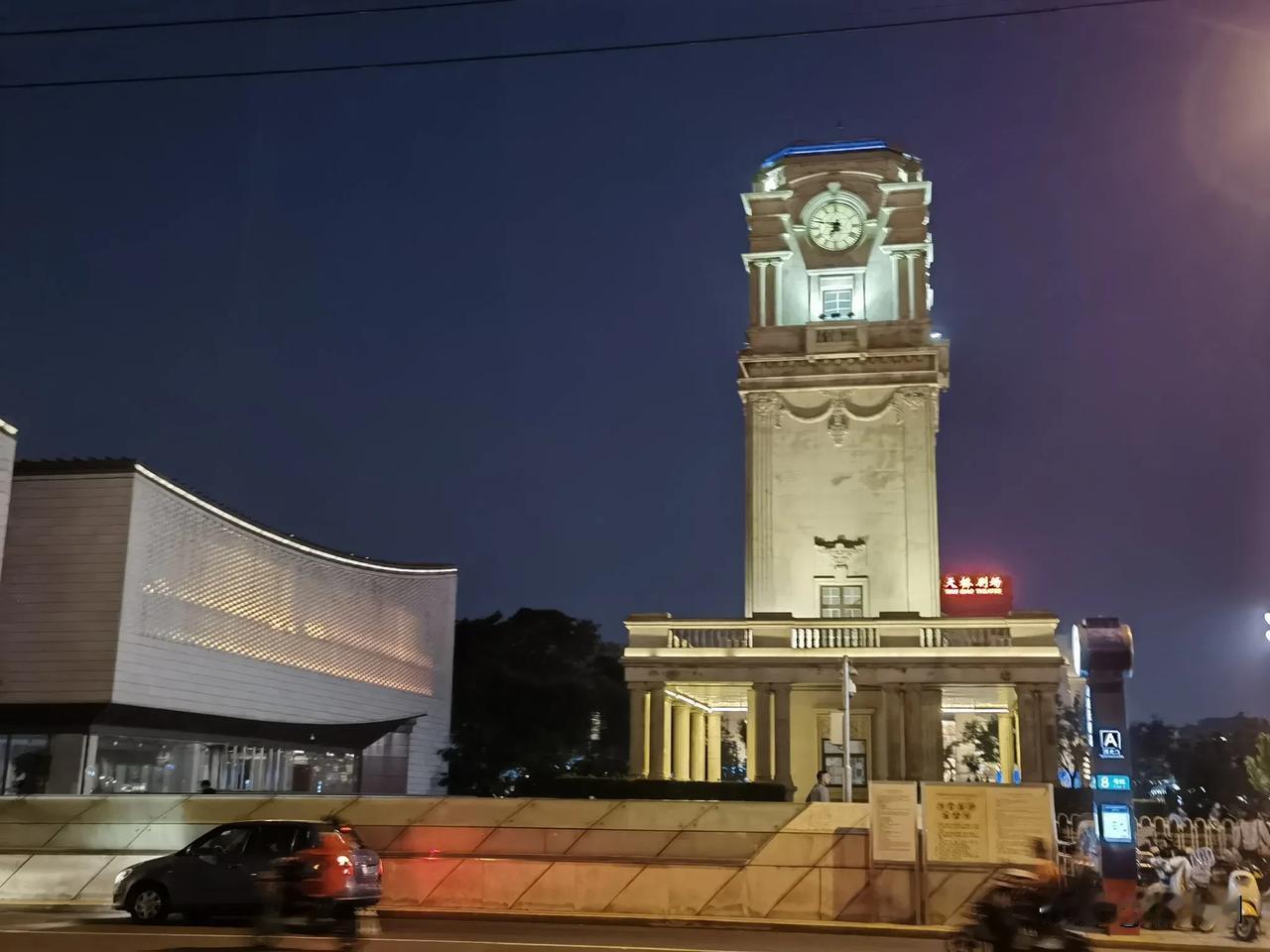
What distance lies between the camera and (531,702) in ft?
248

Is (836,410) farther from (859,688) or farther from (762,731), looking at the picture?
(762,731)

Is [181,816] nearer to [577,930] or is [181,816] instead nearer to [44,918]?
[44,918]

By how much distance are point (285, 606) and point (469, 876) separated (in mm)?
40967

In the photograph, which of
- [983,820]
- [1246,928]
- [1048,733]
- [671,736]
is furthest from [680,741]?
[1246,928]

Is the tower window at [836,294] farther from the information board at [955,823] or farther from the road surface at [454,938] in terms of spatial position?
the road surface at [454,938]

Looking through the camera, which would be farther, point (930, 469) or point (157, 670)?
point (157, 670)

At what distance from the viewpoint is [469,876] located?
2103 centimetres

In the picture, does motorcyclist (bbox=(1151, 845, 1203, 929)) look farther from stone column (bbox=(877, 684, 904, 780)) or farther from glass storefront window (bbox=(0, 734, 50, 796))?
glass storefront window (bbox=(0, 734, 50, 796))

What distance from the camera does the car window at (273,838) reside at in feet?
62.6

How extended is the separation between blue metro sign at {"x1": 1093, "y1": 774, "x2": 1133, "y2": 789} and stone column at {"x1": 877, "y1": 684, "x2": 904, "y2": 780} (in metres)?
Result: 17.2

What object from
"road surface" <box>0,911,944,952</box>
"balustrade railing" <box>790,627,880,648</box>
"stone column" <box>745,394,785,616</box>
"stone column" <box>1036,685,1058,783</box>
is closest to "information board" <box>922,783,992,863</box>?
"road surface" <box>0,911,944,952</box>

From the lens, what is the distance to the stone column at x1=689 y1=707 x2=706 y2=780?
1712 inches

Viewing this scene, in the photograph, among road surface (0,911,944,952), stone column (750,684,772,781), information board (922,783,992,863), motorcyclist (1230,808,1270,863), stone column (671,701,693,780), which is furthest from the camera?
stone column (671,701,693,780)

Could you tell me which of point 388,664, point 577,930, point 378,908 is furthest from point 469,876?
point 388,664
